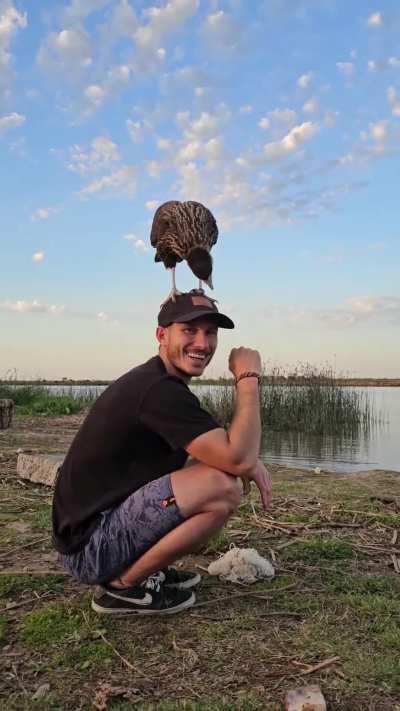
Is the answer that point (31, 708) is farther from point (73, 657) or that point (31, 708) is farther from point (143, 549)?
point (143, 549)

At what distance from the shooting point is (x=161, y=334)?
2.59 metres

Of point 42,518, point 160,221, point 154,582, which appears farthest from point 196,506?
point 42,518

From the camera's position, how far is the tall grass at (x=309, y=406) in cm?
1373

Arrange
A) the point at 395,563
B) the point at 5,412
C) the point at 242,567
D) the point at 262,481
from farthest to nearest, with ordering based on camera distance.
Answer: the point at 5,412
the point at 395,563
the point at 242,567
the point at 262,481

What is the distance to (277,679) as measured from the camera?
201cm

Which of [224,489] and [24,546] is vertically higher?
[224,489]

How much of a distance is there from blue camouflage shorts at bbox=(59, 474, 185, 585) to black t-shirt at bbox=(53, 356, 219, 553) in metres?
0.05

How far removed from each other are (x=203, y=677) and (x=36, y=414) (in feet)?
44.8

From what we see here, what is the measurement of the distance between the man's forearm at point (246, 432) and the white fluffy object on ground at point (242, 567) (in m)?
0.84

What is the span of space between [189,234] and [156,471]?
1058 mm

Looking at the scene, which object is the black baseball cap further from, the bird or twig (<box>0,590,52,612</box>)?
twig (<box>0,590,52,612</box>)

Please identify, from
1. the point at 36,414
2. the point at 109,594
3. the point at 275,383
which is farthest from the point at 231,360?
the point at 36,414

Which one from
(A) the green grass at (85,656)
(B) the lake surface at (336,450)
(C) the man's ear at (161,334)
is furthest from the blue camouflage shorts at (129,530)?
(B) the lake surface at (336,450)

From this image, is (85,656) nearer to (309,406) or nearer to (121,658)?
(121,658)
